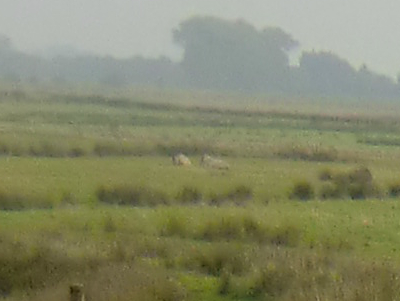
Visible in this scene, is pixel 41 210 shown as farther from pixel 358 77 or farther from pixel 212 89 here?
pixel 358 77

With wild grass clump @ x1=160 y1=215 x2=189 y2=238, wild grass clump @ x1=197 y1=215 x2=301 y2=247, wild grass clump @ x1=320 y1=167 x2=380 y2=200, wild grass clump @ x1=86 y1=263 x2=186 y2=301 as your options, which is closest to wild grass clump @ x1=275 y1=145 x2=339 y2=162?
wild grass clump @ x1=320 y1=167 x2=380 y2=200

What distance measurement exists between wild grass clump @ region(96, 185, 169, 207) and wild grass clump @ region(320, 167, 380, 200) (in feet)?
20.7

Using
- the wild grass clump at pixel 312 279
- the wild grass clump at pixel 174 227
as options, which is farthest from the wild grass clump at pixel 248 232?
the wild grass clump at pixel 312 279

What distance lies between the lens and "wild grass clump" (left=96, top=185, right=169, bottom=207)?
26.8 meters

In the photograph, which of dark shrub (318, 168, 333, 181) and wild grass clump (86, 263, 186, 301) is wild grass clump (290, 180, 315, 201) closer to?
dark shrub (318, 168, 333, 181)

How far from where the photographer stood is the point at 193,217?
2373 centimetres

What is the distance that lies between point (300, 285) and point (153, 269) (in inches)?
127

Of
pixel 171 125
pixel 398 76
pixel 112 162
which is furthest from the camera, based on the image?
pixel 398 76

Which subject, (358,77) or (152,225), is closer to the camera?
(152,225)

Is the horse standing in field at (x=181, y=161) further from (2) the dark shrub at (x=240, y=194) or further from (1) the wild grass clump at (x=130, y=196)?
(1) the wild grass clump at (x=130, y=196)

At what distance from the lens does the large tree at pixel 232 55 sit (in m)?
144

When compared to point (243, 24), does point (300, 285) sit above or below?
below

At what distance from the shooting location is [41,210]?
80.7 feet

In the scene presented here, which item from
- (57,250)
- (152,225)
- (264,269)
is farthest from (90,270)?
(152,225)
